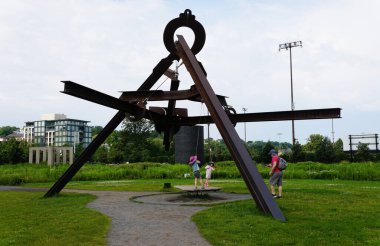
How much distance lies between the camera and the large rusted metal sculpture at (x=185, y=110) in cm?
968

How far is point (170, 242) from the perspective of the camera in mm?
→ 7023

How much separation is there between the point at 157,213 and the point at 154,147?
7301 cm

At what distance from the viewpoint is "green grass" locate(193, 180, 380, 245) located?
6.94 metres

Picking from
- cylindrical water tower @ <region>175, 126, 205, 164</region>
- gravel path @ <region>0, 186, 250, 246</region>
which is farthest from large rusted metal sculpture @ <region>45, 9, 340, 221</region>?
cylindrical water tower @ <region>175, 126, 205, 164</region>

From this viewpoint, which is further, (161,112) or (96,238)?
(161,112)

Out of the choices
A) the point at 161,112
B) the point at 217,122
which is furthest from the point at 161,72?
the point at 217,122

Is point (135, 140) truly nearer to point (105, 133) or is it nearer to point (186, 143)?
point (186, 143)

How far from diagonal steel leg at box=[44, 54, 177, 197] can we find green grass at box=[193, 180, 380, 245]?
564 centimetres

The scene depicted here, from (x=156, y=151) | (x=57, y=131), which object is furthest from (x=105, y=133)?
(x=57, y=131)

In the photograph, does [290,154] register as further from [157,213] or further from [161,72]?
[157,213]

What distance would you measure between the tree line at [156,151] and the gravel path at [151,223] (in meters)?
31.3

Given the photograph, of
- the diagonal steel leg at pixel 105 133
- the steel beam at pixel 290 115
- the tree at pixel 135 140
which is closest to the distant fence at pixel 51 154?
the tree at pixel 135 140

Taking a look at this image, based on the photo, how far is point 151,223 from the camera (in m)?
8.95

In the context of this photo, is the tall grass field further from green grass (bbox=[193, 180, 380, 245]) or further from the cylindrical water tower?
green grass (bbox=[193, 180, 380, 245])
